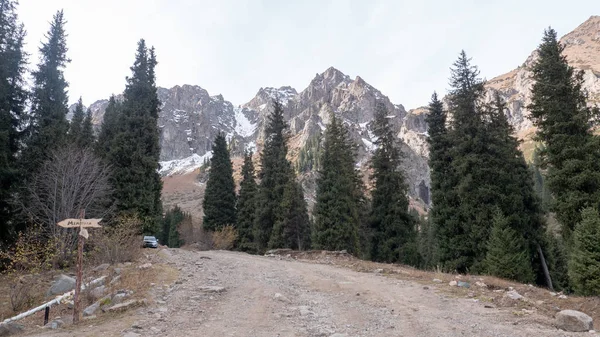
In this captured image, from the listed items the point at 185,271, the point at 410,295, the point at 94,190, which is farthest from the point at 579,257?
the point at 94,190

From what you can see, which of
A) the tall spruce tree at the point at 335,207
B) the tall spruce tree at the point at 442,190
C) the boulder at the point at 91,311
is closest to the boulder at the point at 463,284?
the boulder at the point at 91,311

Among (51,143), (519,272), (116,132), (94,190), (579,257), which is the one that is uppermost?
(116,132)

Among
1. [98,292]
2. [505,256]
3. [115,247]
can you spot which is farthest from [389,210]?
[98,292]

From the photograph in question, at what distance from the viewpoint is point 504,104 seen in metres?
26.4

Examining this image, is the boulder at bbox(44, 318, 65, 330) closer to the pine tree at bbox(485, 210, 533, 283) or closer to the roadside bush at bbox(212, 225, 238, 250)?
the pine tree at bbox(485, 210, 533, 283)

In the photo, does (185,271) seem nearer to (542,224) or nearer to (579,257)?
(579,257)

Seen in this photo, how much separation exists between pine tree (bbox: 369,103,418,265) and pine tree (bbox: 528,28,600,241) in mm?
12590

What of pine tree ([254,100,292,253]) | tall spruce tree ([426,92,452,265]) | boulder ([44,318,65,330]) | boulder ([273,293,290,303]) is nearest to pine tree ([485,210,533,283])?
tall spruce tree ([426,92,452,265])

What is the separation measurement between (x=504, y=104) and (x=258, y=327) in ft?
85.8

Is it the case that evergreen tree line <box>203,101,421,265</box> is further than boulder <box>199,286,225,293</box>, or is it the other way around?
evergreen tree line <box>203,101,421,265</box>

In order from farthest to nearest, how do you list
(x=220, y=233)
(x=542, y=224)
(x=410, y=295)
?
(x=220, y=233), (x=542, y=224), (x=410, y=295)

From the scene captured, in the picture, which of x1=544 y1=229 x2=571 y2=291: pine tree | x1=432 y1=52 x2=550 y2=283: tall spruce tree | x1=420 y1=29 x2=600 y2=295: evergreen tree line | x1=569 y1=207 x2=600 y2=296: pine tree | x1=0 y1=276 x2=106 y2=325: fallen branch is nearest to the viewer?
x1=0 y1=276 x2=106 y2=325: fallen branch

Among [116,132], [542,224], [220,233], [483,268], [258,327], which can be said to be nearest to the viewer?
[258,327]

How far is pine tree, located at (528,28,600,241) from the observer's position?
16.6m
